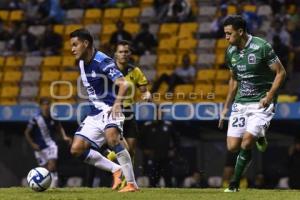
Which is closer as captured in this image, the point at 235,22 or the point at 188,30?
the point at 235,22

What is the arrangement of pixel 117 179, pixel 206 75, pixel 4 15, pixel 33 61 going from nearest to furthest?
1. pixel 117 179
2. pixel 206 75
3. pixel 33 61
4. pixel 4 15

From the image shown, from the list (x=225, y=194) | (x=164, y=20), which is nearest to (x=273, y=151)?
(x=164, y=20)

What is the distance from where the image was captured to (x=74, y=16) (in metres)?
25.0

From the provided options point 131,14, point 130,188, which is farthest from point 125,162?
point 131,14

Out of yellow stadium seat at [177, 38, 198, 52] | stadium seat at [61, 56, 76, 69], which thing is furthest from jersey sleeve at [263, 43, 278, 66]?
stadium seat at [61, 56, 76, 69]

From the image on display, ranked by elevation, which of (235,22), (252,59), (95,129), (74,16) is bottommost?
(95,129)

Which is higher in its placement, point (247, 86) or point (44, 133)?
point (247, 86)

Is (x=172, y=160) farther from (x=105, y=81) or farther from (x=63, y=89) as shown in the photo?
(x=105, y=81)

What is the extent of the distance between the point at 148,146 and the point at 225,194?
8.18 meters

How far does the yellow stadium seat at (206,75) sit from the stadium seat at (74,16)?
5291 millimetres

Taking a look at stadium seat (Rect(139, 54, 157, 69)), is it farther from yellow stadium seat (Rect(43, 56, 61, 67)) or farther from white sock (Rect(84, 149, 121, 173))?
white sock (Rect(84, 149, 121, 173))

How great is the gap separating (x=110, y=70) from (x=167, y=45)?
36.7 feet

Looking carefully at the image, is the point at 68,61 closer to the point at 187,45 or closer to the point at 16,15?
the point at 187,45

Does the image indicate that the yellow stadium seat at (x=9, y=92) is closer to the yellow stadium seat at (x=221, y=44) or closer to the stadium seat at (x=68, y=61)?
the stadium seat at (x=68, y=61)
